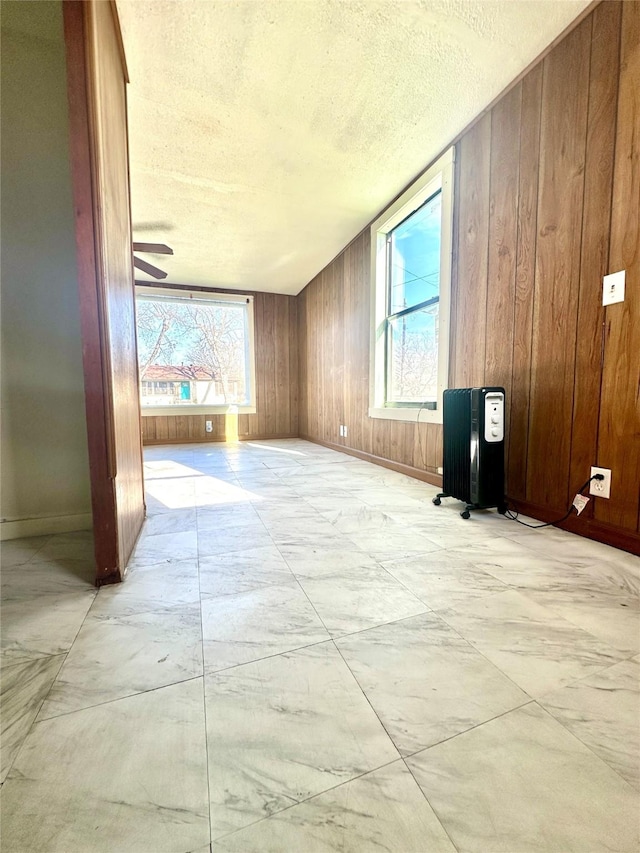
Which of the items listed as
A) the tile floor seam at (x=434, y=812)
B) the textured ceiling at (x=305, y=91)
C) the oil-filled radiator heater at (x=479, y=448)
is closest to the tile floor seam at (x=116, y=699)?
the tile floor seam at (x=434, y=812)

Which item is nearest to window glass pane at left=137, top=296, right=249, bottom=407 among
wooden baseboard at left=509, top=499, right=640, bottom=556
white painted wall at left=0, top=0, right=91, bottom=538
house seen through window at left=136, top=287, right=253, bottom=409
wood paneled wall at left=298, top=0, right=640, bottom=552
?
house seen through window at left=136, top=287, right=253, bottom=409

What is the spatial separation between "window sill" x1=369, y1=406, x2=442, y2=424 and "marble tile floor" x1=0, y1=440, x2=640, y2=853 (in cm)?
123

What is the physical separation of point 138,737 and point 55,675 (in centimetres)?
31

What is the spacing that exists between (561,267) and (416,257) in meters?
1.39

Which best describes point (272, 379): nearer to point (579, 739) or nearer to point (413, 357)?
point (413, 357)

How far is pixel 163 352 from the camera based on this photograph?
488 cm

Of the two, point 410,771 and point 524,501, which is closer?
point 410,771

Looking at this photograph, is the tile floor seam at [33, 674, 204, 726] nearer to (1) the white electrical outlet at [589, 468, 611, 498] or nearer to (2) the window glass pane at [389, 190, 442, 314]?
(1) the white electrical outlet at [589, 468, 611, 498]

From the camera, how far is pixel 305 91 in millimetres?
1866

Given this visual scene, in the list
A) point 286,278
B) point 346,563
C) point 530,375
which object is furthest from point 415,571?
point 286,278

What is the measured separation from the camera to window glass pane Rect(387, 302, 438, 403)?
8.64 ft

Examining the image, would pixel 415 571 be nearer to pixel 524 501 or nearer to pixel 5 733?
pixel 524 501

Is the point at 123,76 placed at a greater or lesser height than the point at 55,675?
greater

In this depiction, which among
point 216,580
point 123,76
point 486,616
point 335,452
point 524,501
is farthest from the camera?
point 335,452
